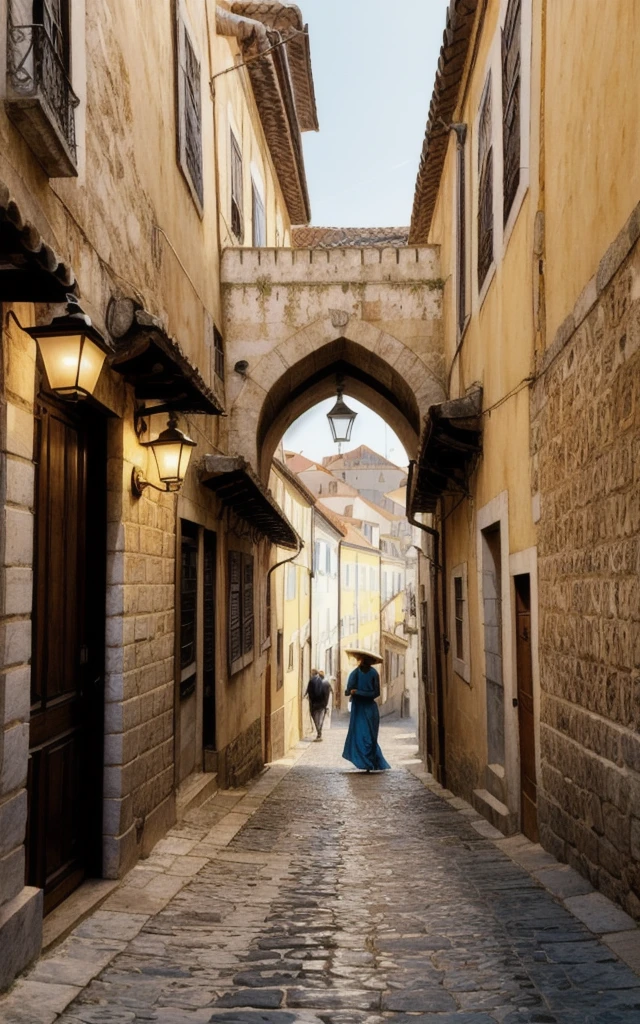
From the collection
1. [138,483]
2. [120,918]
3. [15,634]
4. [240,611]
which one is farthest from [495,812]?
[240,611]

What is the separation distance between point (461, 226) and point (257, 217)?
5.14 metres

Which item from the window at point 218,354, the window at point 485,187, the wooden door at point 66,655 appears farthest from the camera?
the window at point 218,354

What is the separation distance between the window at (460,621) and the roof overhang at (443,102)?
16.4 feet

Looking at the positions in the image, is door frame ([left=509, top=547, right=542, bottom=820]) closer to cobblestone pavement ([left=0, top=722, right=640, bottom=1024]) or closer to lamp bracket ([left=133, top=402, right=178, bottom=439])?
cobblestone pavement ([left=0, top=722, right=640, bottom=1024])

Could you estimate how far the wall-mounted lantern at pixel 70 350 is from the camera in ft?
12.9

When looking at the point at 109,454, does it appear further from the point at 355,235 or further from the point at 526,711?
the point at 355,235

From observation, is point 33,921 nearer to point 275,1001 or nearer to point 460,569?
point 275,1001

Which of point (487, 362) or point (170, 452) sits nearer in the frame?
point (170, 452)

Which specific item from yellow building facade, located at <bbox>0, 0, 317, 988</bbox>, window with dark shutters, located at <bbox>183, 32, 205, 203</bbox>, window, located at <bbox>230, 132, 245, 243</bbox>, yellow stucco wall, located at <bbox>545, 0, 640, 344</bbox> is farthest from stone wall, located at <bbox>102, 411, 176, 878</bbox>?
window, located at <bbox>230, 132, 245, 243</bbox>

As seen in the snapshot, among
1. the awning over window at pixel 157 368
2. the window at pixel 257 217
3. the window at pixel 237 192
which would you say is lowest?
the awning over window at pixel 157 368

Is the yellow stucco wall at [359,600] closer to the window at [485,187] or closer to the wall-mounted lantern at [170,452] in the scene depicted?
the window at [485,187]

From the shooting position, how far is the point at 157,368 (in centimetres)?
577

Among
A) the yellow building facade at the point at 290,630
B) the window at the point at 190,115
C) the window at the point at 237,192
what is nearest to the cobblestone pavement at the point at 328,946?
the window at the point at 190,115

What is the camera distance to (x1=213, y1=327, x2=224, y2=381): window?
11328 mm
